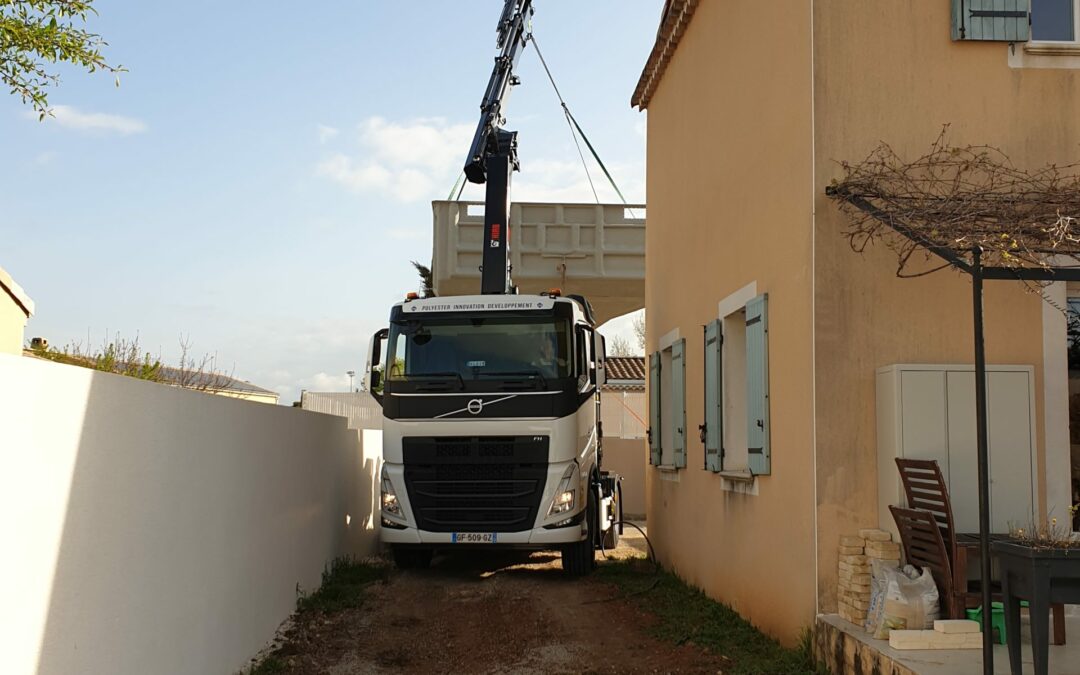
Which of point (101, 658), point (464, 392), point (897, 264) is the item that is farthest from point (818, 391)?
point (464, 392)

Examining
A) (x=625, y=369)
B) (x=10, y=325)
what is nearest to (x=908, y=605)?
(x=10, y=325)

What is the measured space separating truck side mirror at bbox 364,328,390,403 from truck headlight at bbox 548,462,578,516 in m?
2.06

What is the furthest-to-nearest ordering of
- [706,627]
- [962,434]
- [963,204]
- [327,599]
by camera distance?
[327,599] → [706,627] → [962,434] → [963,204]

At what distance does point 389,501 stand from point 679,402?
3.08 meters

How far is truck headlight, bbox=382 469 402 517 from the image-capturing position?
1080cm

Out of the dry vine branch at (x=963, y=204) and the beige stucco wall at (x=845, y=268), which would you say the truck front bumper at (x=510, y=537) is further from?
the dry vine branch at (x=963, y=204)

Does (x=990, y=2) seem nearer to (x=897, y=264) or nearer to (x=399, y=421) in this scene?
(x=897, y=264)

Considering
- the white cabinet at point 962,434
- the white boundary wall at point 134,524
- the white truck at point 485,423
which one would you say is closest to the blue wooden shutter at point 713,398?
the white truck at point 485,423

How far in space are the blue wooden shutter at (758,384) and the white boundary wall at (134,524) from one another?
3.36m

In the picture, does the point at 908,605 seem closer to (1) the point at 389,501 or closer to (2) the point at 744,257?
(2) the point at 744,257

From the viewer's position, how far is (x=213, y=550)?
5789 millimetres

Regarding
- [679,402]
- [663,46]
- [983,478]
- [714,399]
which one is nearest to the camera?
[983,478]

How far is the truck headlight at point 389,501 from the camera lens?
10797 mm

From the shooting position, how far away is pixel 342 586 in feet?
32.4
